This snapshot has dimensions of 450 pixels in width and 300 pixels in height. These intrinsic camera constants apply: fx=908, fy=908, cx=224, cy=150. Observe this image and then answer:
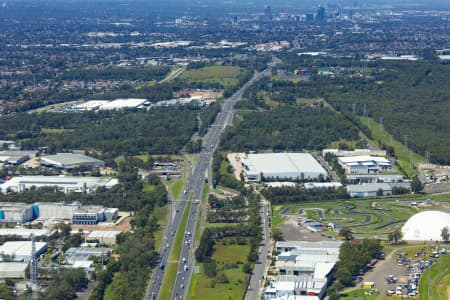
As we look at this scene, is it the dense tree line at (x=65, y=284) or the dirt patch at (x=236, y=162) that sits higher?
the dense tree line at (x=65, y=284)

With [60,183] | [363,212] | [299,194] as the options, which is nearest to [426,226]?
[363,212]

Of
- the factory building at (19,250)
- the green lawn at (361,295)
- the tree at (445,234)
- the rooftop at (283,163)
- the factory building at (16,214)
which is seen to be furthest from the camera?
the rooftop at (283,163)

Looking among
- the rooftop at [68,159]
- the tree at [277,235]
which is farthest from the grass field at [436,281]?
the rooftop at [68,159]

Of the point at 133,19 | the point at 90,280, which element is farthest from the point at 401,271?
the point at 133,19

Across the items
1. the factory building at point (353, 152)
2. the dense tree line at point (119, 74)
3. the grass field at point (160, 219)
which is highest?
the grass field at point (160, 219)

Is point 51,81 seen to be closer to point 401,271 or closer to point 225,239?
point 225,239

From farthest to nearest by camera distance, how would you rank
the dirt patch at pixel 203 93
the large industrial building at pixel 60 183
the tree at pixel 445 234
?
1. the dirt patch at pixel 203 93
2. the large industrial building at pixel 60 183
3. the tree at pixel 445 234

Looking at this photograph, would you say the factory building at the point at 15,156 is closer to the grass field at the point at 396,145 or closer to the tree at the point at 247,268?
the grass field at the point at 396,145
